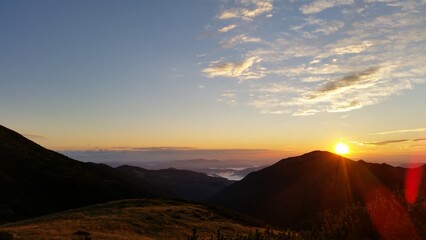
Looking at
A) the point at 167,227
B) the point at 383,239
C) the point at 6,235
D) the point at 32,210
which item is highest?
the point at 383,239

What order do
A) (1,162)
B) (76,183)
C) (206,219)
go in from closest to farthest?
(206,219), (1,162), (76,183)

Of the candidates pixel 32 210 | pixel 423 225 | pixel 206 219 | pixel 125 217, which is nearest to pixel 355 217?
pixel 423 225

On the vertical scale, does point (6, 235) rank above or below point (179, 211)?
above

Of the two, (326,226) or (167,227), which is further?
(167,227)

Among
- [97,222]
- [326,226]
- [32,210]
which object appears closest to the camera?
[326,226]

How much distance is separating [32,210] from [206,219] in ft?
169

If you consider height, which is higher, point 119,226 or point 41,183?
point 119,226

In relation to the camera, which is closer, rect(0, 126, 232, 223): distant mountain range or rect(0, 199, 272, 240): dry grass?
rect(0, 199, 272, 240): dry grass

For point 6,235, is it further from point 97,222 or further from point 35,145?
point 35,145

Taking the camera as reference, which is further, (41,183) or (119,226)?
(41,183)

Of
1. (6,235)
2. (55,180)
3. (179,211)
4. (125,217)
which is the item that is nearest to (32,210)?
(55,180)

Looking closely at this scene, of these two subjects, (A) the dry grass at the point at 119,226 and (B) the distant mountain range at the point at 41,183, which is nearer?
(A) the dry grass at the point at 119,226

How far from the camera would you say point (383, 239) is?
60.8 feet

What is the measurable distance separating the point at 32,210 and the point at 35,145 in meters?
84.0
